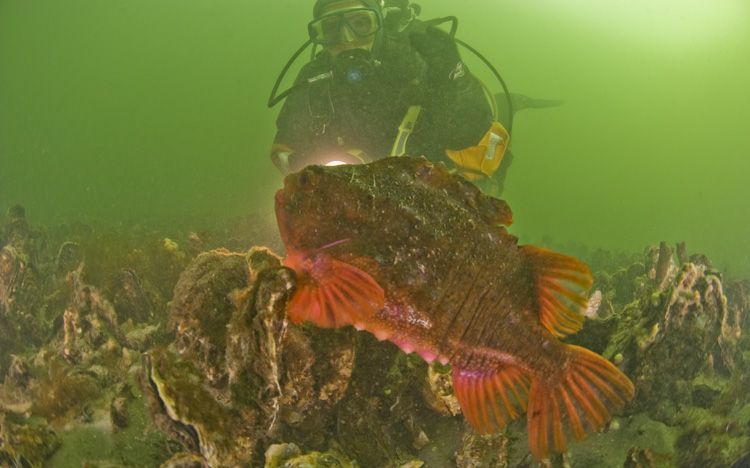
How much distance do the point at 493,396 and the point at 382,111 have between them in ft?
7.42

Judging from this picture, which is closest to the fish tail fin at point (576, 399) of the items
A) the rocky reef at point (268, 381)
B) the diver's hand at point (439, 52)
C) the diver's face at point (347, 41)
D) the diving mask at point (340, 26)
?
the rocky reef at point (268, 381)

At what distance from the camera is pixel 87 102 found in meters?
6.31

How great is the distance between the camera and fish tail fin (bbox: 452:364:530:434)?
1583mm

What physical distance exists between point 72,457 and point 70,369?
0.48 metres

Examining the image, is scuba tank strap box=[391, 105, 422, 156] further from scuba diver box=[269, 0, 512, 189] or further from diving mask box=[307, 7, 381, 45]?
diving mask box=[307, 7, 381, 45]

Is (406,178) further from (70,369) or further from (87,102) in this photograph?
(87,102)

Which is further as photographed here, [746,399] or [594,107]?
[594,107]

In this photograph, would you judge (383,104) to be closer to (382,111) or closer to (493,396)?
(382,111)

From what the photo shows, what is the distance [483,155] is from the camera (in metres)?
3.64

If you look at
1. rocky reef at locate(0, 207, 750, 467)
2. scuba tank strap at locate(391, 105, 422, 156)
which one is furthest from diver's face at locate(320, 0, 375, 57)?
rocky reef at locate(0, 207, 750, 467)

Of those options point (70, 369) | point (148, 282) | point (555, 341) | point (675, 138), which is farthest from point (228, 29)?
point (675, 138)

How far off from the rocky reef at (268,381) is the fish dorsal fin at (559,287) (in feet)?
2.01

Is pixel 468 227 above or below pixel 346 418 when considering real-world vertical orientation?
above

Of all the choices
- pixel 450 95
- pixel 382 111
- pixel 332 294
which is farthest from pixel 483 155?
pixel 332 294
